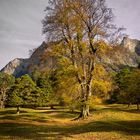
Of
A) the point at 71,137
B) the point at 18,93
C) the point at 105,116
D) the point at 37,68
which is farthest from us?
the point at 18,93

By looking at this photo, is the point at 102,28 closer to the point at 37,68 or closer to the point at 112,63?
the point at 112,63

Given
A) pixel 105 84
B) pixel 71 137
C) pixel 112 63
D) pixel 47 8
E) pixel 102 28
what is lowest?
pixel 71 137

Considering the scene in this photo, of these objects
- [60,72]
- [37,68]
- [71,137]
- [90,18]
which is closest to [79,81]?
[60,72]

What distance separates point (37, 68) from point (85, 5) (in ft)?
30.6

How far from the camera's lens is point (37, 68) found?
35469 mm

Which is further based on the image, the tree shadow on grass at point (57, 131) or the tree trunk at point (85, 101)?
the tree trunk at point (85, 101)

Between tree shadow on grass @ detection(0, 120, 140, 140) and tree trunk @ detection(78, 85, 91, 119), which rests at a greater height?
tree trunk @ detection(78, 85, 91, 119)

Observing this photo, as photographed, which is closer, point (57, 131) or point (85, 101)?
point (57, 131)

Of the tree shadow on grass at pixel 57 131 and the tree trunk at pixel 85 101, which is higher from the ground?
the tree trunk at pixel 85 101

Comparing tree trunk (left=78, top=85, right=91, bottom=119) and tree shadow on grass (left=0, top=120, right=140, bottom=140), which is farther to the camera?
tree trunk (left=78, top=85, right=91, bottom=119)

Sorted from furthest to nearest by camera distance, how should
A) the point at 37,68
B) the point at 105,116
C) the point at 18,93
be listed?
the point at 18,93
the point at 105,116
the point at 37,68

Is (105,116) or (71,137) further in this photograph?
(105,116)

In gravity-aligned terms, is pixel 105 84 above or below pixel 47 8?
below

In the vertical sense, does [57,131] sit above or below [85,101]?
below
